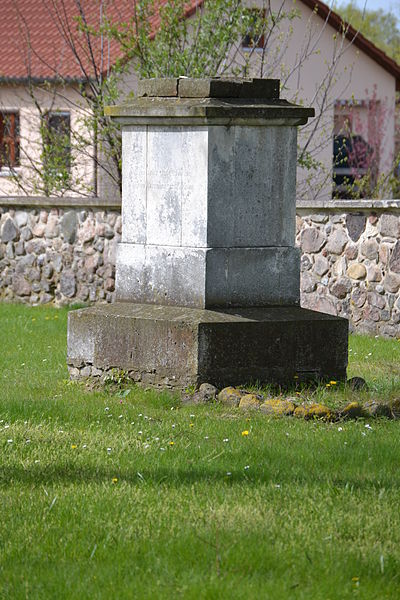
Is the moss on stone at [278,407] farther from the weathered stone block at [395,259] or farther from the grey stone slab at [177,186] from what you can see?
the weathered stone block at [395,259]

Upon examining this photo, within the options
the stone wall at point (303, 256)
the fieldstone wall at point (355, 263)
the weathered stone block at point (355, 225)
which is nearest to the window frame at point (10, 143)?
the stone wall at point (303, 256)

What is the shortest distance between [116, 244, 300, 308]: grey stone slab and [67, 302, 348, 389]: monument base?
95 mm

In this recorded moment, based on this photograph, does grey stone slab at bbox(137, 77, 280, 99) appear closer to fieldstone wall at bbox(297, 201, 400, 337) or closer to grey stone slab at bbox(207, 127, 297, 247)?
grey stone slab at bbox(207, 127, 297, 247)

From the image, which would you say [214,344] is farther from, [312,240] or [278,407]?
[312,240]

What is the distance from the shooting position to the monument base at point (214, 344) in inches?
316

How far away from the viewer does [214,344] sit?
315 inches

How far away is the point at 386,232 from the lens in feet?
41.3

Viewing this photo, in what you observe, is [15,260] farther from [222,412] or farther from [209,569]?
[209,569]

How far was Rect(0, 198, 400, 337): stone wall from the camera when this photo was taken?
12.7 m

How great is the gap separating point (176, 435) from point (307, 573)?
2491 millimetres

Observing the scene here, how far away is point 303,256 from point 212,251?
5.42m

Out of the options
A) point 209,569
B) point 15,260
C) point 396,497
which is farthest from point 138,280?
point 15,260

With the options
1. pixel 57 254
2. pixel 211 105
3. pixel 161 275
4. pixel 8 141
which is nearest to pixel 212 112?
pixel 211 105

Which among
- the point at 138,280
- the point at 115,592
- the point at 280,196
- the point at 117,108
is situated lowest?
the point at 115,592
